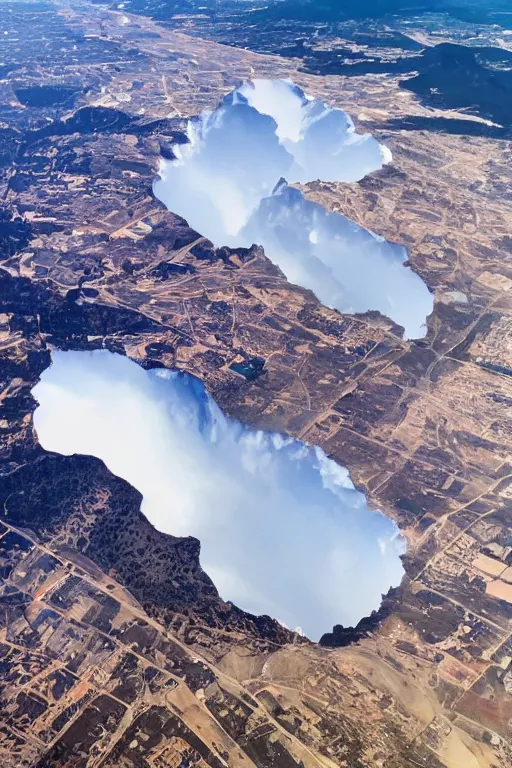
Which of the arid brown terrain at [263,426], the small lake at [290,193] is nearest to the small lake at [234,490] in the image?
the arid brown terrain at [263,426]

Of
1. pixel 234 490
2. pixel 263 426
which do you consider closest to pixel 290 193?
pixel 263 426

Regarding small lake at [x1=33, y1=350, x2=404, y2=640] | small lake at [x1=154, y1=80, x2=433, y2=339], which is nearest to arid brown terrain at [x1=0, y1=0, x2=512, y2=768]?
small lake at [x1=33, y1=350, x2=404, y2=640]

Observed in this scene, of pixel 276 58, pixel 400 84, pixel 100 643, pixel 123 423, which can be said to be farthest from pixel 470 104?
pixel 100 643

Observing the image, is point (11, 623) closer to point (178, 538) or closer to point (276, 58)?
point (178, 538)

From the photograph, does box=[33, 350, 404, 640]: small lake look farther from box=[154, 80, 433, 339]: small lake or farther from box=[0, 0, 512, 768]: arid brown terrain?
box=[154, 80, 433, 339]: small lake

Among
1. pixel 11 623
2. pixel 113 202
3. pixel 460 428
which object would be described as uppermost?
pixel 113 202

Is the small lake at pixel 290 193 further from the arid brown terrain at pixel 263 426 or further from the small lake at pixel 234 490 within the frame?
the small lake at pixel 234 490
